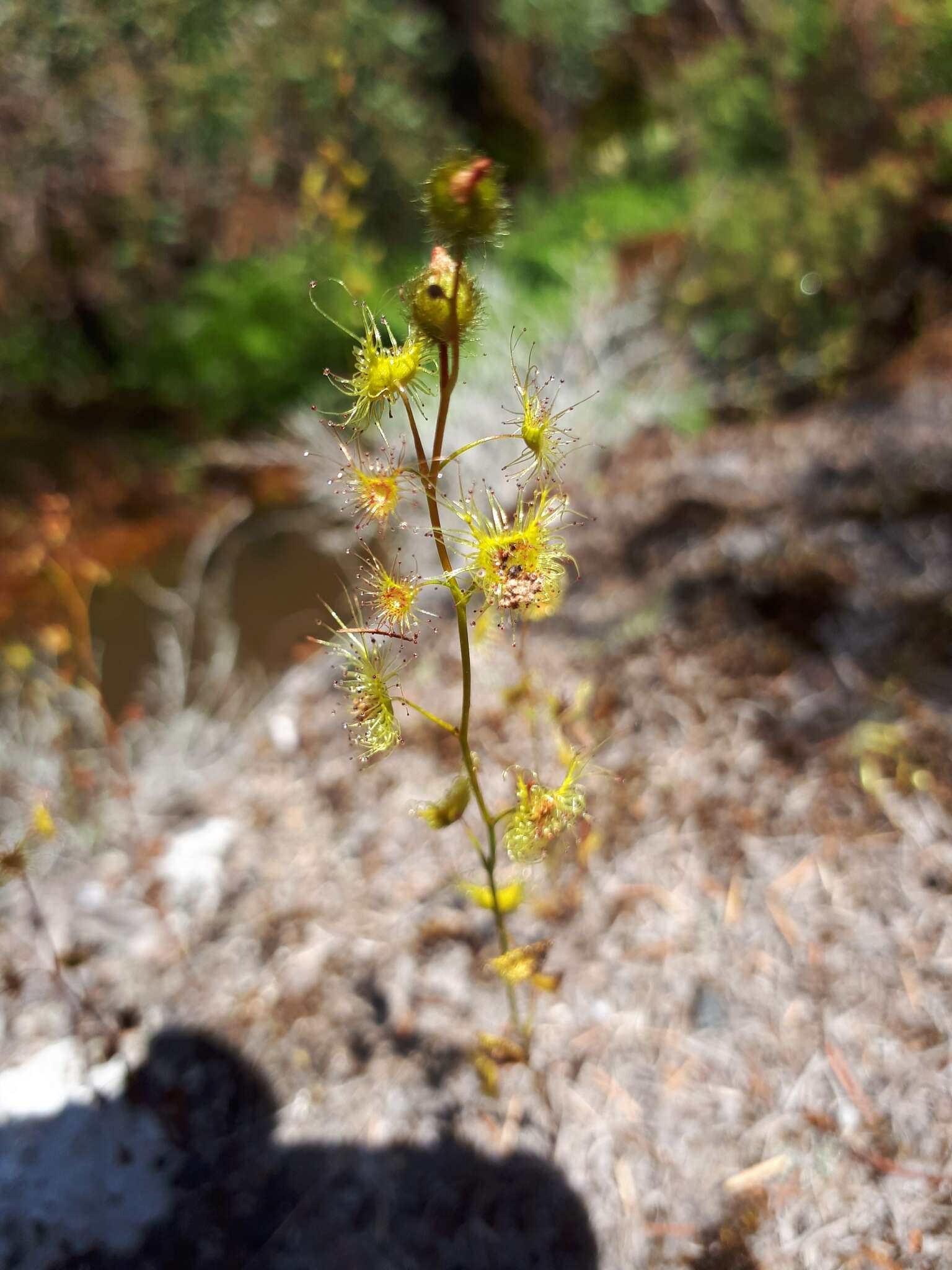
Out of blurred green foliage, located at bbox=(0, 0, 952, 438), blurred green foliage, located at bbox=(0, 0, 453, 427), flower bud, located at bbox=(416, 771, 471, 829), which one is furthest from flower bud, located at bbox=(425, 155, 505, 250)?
blurred green foliage, located at bbox=(0, 0, 453, 427)

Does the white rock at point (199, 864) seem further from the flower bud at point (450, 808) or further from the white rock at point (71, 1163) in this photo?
the flower bud at point (450, 808)

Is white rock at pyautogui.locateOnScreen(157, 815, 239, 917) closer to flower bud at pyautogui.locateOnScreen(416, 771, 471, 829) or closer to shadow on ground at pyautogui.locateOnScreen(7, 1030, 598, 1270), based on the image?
shadow on ground at pyautogui.locateOnScreen(7, 1030, 598, 1270)

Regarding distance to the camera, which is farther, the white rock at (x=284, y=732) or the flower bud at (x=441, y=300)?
the white rock at (x=284, y=732)

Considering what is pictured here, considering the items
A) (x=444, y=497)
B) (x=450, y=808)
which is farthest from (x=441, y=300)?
(x=450, y=808)

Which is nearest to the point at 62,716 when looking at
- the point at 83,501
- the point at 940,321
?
the point at 83,501

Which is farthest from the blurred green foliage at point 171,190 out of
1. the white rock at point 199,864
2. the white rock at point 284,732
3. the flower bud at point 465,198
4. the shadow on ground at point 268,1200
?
the shadow on ground at point 268,1200

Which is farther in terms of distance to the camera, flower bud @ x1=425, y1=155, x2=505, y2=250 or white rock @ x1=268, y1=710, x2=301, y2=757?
white rock @ x1=268, y1=710, x2=301, y2=757
